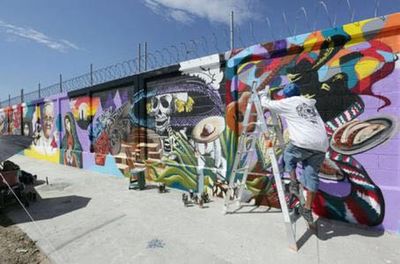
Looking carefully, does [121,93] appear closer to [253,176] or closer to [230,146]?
[230,146]

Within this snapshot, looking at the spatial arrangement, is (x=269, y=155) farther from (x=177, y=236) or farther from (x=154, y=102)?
(x=154, y=102)

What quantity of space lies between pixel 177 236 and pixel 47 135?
11.2m

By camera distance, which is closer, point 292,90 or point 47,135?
point 292,90

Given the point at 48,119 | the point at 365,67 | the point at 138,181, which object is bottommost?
the point at 138,181

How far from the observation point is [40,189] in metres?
7.19

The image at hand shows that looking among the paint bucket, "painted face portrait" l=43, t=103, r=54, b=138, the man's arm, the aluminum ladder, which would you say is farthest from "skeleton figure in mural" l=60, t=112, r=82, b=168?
the man's arm

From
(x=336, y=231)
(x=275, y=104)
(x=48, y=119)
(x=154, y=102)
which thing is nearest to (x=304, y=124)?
(x=275, y=104)

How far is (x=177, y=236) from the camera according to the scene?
4.02 meters

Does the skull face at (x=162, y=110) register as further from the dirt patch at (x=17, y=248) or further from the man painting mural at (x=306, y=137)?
the dirt patch at (x=17, y=248)

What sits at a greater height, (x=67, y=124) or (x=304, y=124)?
(x=67, y=124)

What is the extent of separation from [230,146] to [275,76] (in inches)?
62.1

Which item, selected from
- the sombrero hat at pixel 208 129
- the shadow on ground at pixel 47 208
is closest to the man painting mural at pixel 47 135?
the shadow on ground at pixel 47 208

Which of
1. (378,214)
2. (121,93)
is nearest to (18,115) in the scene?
(121,93)

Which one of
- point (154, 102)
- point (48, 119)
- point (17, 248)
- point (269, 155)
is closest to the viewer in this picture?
point (17, 248)
